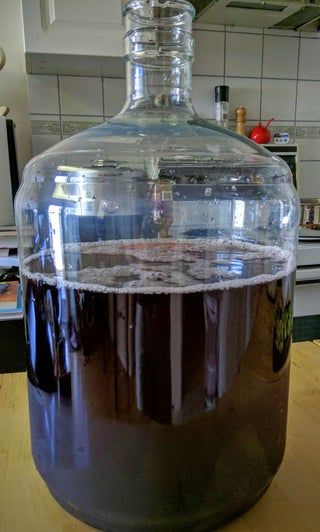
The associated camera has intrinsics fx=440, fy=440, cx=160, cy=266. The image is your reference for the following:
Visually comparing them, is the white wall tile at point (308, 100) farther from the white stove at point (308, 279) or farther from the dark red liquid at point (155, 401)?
the dark red liquid at point (155, 401)

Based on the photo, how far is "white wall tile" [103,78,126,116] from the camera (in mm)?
1585

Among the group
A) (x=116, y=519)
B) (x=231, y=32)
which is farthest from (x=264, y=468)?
(x=231, y=32)

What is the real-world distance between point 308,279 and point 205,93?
0.81m

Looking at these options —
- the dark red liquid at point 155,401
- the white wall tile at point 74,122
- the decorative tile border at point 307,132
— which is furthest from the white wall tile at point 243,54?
the dark red liquid at point 155,401

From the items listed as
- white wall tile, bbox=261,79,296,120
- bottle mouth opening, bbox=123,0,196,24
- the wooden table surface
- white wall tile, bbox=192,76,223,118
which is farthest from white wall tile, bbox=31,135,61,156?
bottle mouth opening, bbox=123,0,196,24

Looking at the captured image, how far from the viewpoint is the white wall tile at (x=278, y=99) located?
1.74 metres

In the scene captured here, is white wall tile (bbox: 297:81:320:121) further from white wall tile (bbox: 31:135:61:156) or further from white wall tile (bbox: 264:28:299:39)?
white wall tile (bbox: 31:135:61:156)

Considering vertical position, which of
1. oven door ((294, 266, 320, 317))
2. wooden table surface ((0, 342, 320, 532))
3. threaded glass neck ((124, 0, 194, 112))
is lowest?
oven door ((294, 266, 320, 317))

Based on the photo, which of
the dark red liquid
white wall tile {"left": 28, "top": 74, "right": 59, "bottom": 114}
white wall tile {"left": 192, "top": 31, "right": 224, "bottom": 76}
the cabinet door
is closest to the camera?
the dark red liquid

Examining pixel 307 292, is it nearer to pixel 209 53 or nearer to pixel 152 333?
pixel 209 53

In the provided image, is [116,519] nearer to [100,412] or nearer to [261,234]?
[100,412]

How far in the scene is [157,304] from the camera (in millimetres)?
297

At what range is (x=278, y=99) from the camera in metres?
1.76

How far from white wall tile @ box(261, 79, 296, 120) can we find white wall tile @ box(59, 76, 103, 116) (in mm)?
654
